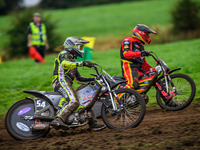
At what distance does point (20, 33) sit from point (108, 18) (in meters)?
23.7

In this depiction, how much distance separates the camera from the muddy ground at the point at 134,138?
508 centimetres

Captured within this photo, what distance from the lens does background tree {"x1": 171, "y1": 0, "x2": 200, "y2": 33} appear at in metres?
26.8

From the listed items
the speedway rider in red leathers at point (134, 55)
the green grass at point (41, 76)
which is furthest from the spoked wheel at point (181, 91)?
the green grass at point (41, 76)

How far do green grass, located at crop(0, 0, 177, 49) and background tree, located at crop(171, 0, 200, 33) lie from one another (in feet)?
29.5

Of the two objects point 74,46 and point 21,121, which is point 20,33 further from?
point 21,121

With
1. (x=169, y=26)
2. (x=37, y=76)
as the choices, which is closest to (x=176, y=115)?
(x=37, y=76)

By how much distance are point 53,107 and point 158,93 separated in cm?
258

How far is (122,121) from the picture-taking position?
6359 mm

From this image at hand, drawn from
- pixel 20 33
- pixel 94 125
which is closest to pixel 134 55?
pixel 94 125

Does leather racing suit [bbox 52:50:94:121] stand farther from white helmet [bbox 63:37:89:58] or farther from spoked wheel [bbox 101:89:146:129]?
spoked wheel [bbox 101:89:146:129]

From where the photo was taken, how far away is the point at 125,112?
6.37m

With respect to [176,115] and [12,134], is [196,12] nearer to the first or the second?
[176,115]

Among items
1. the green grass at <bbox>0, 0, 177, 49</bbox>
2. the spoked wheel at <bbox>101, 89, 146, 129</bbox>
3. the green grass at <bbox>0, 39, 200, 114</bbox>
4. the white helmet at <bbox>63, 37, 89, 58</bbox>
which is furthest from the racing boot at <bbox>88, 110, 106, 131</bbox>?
the green grass at <bbox>0, 0, 177, 49</bbox>

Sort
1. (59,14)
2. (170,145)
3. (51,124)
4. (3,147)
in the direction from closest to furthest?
(170,145) → (3,147) → (51,124) → (59,14)
